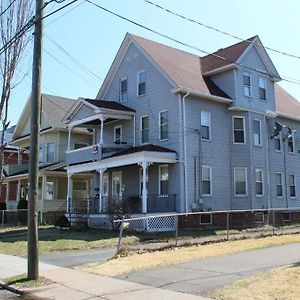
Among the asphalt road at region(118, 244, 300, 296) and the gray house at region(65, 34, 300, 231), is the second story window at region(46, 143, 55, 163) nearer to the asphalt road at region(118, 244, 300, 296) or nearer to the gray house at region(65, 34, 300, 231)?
the gray house at region(65, 34, 300, 231)

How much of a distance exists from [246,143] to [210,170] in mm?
3193

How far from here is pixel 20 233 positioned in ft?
84.9

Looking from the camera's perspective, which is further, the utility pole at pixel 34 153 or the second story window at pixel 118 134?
the second story window at pixel 118 134

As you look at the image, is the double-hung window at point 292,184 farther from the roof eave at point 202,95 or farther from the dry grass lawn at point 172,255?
the dry grass lawn at point 172,255

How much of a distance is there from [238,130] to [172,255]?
14260 millimetres

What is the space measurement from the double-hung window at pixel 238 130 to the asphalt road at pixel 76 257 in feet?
41.8

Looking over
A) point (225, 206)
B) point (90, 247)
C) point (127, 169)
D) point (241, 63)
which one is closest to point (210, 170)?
point (225, 206)

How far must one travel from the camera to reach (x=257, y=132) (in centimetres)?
2881

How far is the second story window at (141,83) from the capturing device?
28.2m

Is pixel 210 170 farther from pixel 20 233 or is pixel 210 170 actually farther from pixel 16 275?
pixel 16 275

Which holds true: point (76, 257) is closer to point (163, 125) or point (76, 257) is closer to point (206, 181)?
point (206, 181)

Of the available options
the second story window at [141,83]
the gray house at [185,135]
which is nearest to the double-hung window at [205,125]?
the gray house at [185,135]

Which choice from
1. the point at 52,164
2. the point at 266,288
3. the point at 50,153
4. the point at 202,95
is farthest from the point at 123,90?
the point at 266,288

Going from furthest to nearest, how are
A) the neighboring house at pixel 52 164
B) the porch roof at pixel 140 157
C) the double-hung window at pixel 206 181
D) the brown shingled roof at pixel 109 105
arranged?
1. the neighboring house at pixel 52 164
2. the brown shingled roof at pixel 109 105
3. the double-hung window at pixel 206 181
4. the porch roof at pixel 140 157
